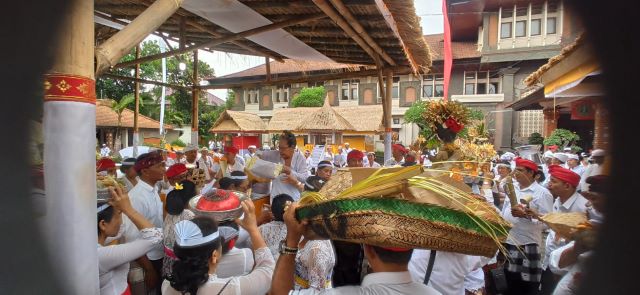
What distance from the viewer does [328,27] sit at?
454cm

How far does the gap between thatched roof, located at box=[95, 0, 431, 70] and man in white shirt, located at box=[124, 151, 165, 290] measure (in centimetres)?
167

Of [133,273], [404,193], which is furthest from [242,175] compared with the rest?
[404,193]

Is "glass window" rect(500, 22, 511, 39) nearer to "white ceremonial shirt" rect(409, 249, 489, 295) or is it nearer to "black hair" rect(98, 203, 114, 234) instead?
"white ceremonial shirt" rect(409, 249, 489, 295)

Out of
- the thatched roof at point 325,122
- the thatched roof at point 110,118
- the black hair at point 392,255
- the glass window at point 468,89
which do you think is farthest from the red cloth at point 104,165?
the glass window at point 468,89

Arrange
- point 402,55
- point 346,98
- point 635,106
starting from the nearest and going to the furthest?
point 635,106, point 402,55, point 346,98

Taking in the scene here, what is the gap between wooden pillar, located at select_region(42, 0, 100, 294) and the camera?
1.54 metres

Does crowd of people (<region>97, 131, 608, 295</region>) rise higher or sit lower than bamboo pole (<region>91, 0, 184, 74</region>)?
lower

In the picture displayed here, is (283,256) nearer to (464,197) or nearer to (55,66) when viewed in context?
(464,197)

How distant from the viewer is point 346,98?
31484 millimetres

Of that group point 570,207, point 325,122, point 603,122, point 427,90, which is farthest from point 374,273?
point 427,90

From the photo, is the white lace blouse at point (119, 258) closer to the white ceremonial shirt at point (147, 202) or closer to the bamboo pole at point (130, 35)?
the white ceremonial shirt at point (147, 202)

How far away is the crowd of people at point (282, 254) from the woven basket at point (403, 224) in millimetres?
191

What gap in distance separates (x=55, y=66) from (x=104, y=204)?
0.94 meters

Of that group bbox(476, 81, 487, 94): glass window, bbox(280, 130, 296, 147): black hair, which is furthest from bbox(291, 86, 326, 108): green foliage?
bbox(280, 130, 296, 147): black hair
